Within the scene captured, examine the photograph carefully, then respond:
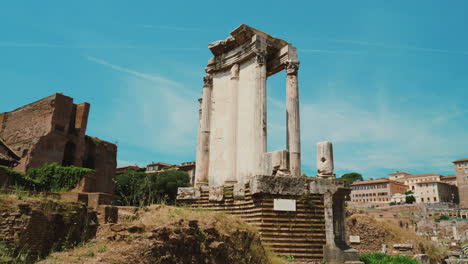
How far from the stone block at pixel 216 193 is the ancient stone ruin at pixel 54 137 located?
23.6m

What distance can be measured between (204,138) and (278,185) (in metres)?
4.43

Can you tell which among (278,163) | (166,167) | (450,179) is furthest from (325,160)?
(450,179)

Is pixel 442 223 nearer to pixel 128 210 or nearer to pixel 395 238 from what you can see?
pixel 395 238

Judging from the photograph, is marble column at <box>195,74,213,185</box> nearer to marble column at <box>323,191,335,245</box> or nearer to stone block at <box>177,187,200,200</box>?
stone block at <box>177,187,200,200</box>

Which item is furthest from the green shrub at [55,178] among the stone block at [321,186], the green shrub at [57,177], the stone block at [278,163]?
the stone block at [321,186]

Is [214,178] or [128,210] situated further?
[214,178]

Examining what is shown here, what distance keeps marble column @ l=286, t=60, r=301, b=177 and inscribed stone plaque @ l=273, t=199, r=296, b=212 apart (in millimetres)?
1928

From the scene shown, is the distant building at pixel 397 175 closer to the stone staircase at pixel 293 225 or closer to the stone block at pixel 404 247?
the stone block at pixel 404 247

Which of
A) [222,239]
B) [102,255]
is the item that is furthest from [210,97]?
[102,255]

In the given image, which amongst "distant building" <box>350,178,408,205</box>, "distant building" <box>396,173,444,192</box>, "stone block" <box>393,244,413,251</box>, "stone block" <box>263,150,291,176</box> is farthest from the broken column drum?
"distant building" <box>396,173,444,192</box>

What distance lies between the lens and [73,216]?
7.91m

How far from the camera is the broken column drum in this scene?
398 inches

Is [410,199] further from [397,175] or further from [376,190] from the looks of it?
[397,175]

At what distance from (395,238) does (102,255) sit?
20.3 m
